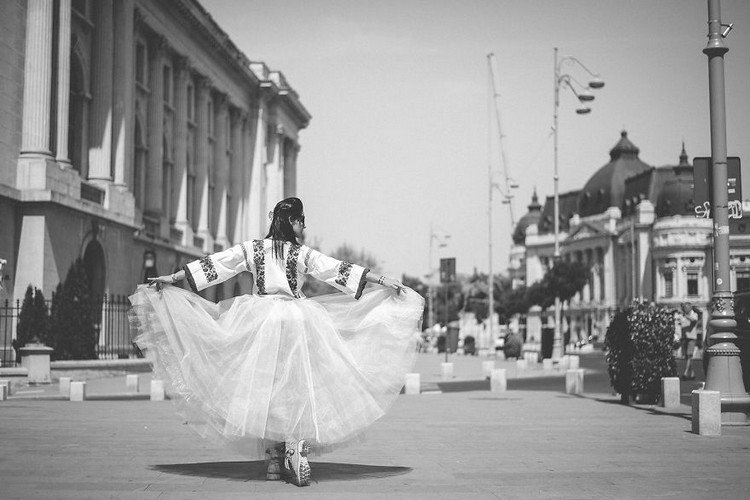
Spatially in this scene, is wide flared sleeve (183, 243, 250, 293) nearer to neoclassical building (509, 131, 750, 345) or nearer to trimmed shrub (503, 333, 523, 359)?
trimmed shrub (503, 333, 523, 359)

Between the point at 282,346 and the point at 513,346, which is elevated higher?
the point at 282,346

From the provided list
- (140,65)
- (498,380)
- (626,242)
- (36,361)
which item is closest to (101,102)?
(140,65)

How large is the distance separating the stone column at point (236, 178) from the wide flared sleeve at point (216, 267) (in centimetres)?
5907

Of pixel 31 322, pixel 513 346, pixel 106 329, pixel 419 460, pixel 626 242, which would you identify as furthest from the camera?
pixel 626 242

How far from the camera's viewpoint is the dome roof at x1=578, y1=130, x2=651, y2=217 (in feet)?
548

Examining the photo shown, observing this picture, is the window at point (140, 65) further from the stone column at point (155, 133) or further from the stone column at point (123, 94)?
the stone column at point (123, 94)

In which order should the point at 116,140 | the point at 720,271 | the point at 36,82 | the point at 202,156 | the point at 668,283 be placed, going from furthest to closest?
the point at 668,283
the point at 202,156
the point at 116,140
the point at 36,82
the point at 720,271

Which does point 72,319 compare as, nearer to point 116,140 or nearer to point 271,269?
point 116,140

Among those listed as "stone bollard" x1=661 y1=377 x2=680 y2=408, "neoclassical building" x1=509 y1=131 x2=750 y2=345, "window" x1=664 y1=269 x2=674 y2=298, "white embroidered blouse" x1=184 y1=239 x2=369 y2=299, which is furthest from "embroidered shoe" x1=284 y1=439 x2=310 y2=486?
"window" x1=664 y1=269 x2=674 y2=298

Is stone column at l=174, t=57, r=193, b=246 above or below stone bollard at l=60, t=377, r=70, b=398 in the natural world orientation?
above

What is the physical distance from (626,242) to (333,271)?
148 meters

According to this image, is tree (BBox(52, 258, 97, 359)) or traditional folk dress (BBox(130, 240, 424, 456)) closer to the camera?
traditional folk dress (BBox(130, 240, 424, 456))

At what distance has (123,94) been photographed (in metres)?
41.0

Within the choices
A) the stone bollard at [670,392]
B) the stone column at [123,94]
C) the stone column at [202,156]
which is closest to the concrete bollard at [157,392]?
the stone bollard at [670,392]
